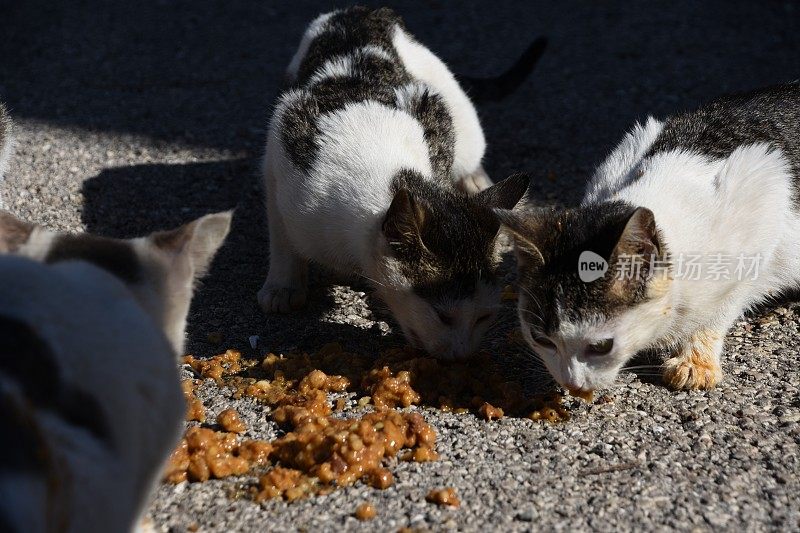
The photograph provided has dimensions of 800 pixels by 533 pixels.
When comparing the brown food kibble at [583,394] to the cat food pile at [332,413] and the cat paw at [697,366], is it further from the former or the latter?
the cat paw at [697,366]

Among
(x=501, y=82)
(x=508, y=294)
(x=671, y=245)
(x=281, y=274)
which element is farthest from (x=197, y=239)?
(x=501, y=82)

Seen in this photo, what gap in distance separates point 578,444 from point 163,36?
5889 mm

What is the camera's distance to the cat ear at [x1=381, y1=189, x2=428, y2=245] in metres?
3.21

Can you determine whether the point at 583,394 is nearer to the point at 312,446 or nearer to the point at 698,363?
the point at 698,363

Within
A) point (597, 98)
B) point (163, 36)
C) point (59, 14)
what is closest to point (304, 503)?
point (597, 98)

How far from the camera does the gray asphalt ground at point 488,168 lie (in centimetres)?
266

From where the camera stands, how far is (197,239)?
2.53 m

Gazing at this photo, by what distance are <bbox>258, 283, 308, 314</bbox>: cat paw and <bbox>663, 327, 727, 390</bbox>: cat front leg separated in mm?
1640

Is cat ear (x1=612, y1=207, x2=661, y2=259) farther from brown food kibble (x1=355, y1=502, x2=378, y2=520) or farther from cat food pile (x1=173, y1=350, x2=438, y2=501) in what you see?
brown food kibble (x1=355, y1=502, x2=378, y2=520)

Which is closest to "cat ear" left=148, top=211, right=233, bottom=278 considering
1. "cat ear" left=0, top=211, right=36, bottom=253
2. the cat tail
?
"cat ear" left=0, top=211, right=36, bottom=253

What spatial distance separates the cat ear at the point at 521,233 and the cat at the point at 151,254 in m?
1.05

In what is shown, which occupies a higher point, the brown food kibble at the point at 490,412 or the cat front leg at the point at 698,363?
the cat front leg at the point at 698,363

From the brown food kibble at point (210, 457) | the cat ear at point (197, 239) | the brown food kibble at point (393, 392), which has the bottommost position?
the brown food kibble at point (210, 457)

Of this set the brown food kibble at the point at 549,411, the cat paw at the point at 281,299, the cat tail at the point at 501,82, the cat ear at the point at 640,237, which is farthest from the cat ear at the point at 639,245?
the cat tail at the point at 501,82
